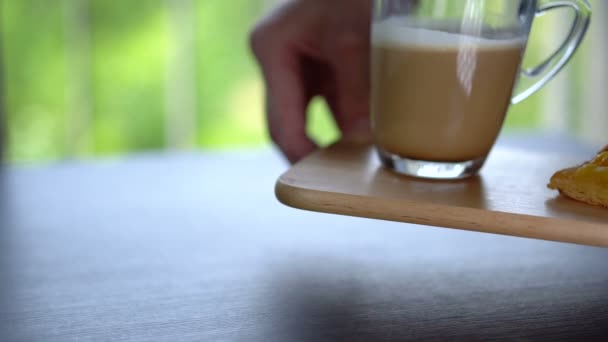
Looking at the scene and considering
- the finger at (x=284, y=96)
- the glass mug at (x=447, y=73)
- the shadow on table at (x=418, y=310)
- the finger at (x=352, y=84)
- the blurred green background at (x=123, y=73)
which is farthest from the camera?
the blurred green background at (x=123, y=73)

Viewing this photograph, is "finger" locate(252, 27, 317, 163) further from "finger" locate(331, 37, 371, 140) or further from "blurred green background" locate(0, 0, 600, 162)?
"blurred green background" locate(0, 0, 600, 162)

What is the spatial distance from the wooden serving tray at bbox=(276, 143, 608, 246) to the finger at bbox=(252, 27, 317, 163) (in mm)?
130

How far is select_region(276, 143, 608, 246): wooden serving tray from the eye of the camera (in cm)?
53

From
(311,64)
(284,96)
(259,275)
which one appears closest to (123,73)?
(311,64)

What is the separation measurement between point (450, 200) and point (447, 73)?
0.43 ft

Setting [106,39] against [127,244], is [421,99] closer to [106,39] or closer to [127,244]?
[127,244]

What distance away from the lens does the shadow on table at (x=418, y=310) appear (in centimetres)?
52

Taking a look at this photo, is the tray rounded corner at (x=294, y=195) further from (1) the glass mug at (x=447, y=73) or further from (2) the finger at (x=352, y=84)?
(2) the finger at (x=352, y=84)

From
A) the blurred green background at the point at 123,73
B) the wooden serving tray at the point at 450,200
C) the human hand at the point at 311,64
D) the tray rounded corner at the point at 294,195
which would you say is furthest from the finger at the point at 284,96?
the blurred green background at the point at 123,73

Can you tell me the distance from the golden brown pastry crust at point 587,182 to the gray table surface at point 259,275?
0.27 feet

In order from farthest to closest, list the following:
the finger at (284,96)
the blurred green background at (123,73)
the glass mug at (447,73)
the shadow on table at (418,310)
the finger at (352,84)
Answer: the blurred green background at (123,73), the finger at (352,84), the finger at (284,96), the glass mug at (447,73), the shadow on table at (418,310)

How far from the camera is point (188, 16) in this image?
3.20 meters

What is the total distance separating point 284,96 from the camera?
2.80 feet

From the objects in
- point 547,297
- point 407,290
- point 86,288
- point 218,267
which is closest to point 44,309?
point 86,288
